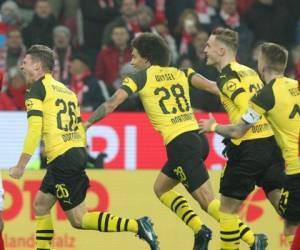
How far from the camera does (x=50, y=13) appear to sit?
19.4 metres

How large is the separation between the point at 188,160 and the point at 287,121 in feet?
4.66

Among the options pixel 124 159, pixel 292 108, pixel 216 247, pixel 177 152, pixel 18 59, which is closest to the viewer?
pixel 292 108

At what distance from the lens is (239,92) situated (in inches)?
490

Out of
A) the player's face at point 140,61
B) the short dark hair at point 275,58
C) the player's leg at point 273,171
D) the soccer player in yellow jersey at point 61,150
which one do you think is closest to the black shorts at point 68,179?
the soccer player in yellow jersey at point 61,150

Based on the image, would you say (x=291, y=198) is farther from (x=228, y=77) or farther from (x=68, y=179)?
(x=68, y=179)

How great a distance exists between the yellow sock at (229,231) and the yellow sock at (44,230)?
1.62 m

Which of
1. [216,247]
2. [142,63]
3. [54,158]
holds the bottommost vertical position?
[216,247]

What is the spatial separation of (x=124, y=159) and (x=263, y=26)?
3.95m

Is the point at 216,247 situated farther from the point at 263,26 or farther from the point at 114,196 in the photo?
the point at 263,26

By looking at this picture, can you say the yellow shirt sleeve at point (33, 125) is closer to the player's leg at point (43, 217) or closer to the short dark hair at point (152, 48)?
the player's leg at point (43, 217)

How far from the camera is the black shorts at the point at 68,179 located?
12484 millimetres

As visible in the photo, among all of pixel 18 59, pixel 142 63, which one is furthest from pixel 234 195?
pixel 18 59

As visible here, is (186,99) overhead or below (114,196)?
overhead

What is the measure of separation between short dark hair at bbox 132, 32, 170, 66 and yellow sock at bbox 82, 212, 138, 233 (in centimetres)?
159
